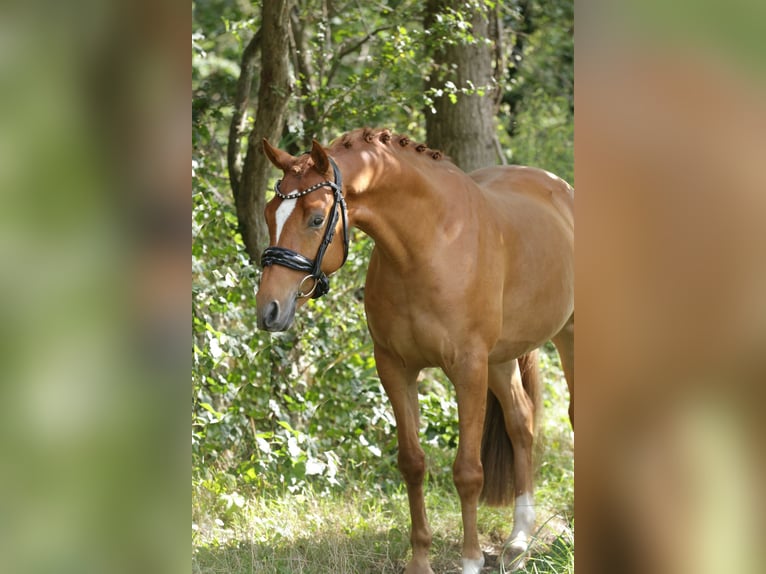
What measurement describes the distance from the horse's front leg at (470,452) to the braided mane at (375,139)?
97 cm

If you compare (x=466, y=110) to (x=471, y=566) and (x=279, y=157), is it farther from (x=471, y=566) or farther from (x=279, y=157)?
(x=471, y=566)

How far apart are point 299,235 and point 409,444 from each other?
1.28 meters

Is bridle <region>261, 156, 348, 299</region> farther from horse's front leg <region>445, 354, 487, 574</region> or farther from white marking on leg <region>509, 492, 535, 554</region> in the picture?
white marking on leg <region>509, 492, 535, 554</region>

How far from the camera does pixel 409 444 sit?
4.01m

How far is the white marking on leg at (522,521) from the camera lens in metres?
4.36

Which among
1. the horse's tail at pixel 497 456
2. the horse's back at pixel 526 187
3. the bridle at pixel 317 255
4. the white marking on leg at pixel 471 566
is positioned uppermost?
the horse's back at pixel 526 187

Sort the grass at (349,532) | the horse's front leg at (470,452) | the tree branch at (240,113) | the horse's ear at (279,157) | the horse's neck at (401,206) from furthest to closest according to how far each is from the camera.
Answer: the tree branch at (240,113)
the grass at (349,532)
the horse's front leg at (470,452)
the horse's neck at (401,206)
the horse's ear at (279,157)

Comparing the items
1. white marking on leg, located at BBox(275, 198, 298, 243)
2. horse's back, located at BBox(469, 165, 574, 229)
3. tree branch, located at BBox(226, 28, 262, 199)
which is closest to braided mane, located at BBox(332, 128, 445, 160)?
white marking on leg, located at BBox(275, 198, 298, 243)

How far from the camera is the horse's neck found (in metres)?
3.49

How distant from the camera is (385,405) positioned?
548cm

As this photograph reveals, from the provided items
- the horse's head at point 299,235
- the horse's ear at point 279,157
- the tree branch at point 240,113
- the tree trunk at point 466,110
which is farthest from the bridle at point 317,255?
the tree trunk at point 466,110

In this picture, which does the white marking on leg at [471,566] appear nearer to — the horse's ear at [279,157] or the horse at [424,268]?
the horse at [424,268]
